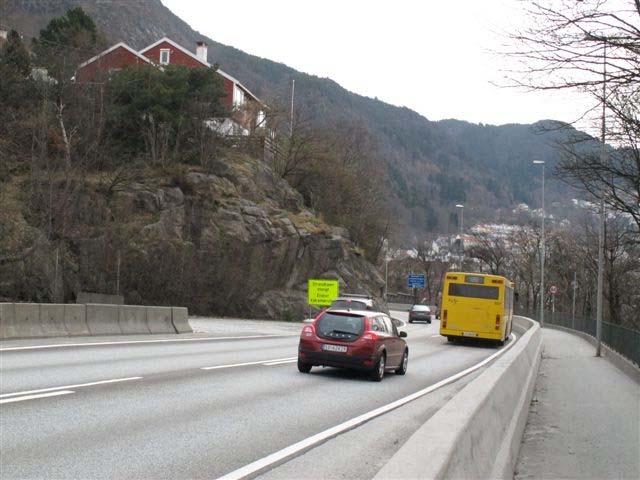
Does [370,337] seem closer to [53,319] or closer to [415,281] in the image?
[53,319]

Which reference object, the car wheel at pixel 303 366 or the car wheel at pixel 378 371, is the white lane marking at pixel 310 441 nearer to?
the car wheel at pixel 378 371

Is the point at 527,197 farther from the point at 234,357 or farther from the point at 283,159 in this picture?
the point at 234,357

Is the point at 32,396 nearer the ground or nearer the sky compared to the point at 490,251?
nearer the ground

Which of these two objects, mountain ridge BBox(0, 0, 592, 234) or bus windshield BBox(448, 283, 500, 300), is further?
mountain ridge BBox(0, 0, 592, 234)

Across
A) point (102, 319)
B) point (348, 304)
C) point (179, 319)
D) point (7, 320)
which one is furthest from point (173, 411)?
point (348, 304)

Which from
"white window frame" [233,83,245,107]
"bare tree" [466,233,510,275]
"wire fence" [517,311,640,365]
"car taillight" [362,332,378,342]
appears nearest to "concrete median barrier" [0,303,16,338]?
"car taillight" [362,332,378,342]

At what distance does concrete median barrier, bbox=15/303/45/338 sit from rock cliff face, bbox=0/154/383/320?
17903mm

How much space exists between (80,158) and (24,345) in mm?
27724

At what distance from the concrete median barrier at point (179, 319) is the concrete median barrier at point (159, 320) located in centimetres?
20

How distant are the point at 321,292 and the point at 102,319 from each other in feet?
75.6

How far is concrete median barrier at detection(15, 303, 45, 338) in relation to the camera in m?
19.4

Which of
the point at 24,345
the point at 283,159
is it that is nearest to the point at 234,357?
the point at 24,345

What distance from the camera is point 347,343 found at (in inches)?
640

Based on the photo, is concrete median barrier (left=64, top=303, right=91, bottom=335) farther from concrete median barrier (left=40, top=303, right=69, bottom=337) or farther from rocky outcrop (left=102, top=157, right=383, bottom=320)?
rocky outcrop (left=102, top=157, right=383, bottom=320)
